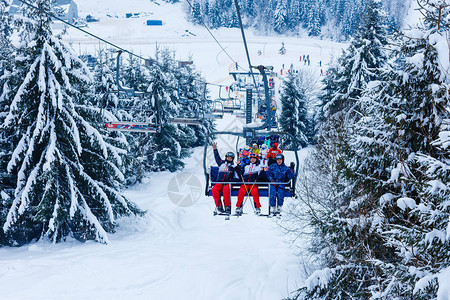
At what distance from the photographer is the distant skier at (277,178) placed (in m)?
10.7

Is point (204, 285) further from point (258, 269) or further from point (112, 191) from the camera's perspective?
point (112, 191)

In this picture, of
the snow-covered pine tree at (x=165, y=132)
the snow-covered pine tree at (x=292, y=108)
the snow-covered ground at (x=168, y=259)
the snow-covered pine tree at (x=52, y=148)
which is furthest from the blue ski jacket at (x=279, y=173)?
the snow-covered pine tree at (x=292, y=108)

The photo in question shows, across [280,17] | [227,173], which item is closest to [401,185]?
[227,173]

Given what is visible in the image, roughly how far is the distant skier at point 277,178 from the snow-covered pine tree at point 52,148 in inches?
282

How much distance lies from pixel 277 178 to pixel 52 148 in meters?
8.84

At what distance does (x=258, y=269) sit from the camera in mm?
16531

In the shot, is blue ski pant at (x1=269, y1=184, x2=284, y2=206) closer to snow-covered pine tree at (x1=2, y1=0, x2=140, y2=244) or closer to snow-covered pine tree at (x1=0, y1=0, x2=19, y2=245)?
snow-covered pine tree at (x1=2, y1=0, x2=140, y2=244)

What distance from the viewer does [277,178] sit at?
10.7 meters

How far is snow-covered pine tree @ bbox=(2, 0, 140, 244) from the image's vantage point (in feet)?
45.5

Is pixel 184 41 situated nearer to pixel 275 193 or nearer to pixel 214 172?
pixel 214 172

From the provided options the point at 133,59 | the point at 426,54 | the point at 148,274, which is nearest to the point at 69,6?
the point at 133,59

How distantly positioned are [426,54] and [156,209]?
61.1 feet

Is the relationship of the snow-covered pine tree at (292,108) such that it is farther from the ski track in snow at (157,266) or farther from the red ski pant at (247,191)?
the red ski pant at (247,191)

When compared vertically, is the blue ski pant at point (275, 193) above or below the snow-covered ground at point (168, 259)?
above
